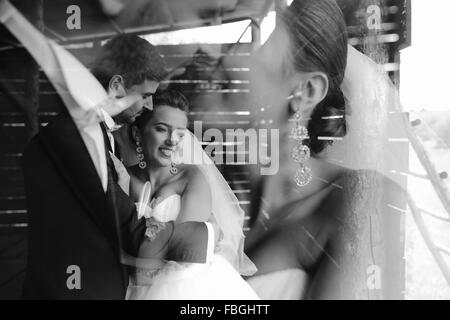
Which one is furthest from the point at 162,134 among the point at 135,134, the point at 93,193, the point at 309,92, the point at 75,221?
the point at 309,92

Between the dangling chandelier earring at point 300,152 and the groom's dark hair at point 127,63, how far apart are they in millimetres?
514

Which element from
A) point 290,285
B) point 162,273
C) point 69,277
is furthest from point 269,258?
point 69,277

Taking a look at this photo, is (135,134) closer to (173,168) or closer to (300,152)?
(173,168)

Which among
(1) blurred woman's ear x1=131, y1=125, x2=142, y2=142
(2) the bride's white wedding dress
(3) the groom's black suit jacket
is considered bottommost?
(2) the bride's white wedding dress

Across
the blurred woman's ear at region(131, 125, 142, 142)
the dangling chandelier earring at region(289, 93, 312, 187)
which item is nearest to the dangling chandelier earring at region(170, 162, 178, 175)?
the blurred woman's ear at region(131, 125, 142, 142)

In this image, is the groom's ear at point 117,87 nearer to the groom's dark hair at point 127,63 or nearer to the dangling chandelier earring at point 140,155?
the groom's dark hair at point 127,63

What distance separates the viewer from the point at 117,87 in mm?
1813

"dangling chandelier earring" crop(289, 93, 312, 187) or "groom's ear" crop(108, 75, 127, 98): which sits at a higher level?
"groom's ear" crop(108, 75, 127, 98)

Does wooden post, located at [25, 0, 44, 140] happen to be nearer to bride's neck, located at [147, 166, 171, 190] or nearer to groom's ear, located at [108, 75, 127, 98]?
groom's ear, located at [108, 75, 127, 98]

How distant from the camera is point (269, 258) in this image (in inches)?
73.2

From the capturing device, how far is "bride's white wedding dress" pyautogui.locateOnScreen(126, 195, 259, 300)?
1809 millimetres

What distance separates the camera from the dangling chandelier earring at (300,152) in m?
1.85

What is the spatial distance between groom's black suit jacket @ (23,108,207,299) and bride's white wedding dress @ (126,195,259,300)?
0.12 feet
